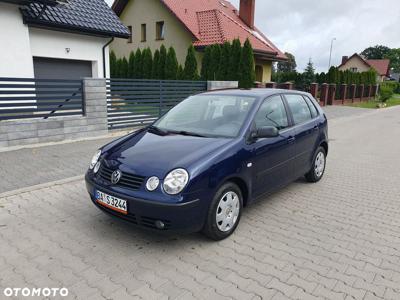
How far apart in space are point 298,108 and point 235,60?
12.1 metres

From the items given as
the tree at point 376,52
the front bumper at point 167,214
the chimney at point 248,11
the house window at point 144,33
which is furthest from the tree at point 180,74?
the tree at point 376,52

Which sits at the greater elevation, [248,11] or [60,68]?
[248,11]

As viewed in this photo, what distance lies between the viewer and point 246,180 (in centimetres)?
371

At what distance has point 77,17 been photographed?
11867 mm

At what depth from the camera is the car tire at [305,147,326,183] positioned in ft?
18.2

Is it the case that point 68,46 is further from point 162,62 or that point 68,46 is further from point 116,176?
point 116,176

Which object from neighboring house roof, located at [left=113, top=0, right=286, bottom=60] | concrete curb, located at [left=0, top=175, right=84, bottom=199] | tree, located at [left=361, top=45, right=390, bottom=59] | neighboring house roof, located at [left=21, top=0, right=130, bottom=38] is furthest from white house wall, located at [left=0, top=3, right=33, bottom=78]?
tree, located at [left=361, top=45, right=390, bottom=59]

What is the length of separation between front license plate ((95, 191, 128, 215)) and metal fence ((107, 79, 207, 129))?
18.1ft

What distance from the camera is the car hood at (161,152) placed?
3185 mm

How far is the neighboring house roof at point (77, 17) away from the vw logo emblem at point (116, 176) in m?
8.84

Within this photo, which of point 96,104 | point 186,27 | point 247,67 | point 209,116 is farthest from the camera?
point 186,27

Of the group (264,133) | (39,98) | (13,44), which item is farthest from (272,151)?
(13,44)

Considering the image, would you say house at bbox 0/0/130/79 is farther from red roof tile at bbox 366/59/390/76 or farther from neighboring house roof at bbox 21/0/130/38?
red roof tile at bbox 366/59/390/76

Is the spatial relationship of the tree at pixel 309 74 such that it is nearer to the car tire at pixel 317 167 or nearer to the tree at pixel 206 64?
the tree at pixel 206 64
